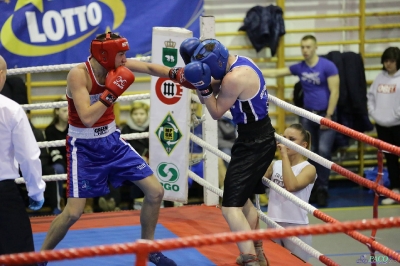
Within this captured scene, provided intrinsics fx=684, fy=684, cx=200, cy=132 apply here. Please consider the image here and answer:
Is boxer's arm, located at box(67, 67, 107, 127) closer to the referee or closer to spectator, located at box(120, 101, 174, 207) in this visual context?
the referee

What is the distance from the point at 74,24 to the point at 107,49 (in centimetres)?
313

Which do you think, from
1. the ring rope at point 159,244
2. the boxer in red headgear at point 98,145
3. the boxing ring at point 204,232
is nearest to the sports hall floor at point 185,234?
the boxing ring at point 204,232

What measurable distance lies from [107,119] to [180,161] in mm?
1262

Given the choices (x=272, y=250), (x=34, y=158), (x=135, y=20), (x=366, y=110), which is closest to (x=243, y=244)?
(x=272, y=250)

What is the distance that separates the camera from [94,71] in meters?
3.78

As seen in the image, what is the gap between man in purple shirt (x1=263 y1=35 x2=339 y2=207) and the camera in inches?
279

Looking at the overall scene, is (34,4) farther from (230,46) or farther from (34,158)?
(34,158)

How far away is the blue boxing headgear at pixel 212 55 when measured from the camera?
363 centimetres

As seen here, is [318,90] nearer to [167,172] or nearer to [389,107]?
[389,107]

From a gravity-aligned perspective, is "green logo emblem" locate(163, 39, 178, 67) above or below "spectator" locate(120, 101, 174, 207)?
above

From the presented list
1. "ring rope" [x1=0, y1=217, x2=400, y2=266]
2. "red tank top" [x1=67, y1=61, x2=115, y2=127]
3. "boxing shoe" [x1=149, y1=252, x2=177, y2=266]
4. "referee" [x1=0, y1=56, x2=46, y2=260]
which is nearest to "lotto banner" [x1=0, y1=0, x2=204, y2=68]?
"red tank top" [x1=67, y1=61, x2=115, y2=127]

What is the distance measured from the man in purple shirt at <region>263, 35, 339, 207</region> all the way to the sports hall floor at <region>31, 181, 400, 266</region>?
0.74 meters

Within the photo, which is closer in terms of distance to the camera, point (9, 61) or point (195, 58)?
point (195, 58)

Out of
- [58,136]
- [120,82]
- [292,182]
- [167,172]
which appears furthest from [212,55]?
[58,136]
